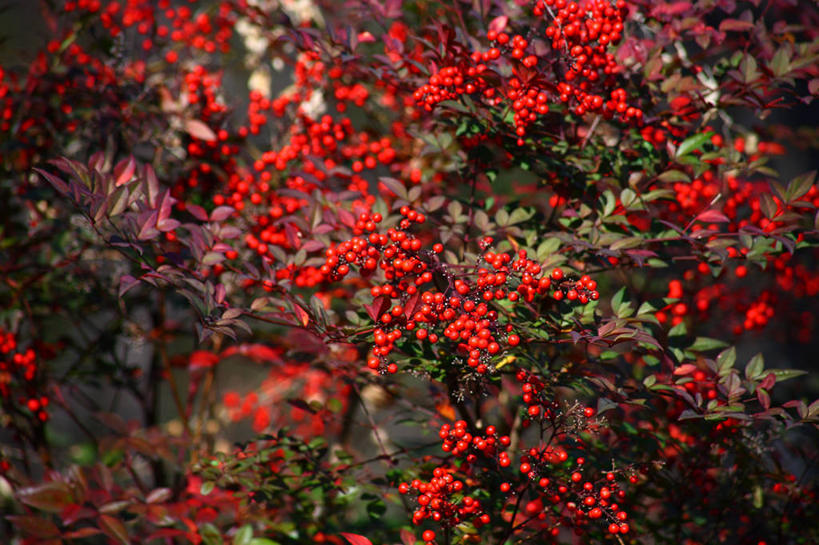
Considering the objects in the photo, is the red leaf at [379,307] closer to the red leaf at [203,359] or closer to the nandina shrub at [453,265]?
the nandina shrub at [453,265]

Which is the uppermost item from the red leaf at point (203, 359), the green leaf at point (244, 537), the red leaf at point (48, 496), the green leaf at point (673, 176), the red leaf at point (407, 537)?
the green leaf at point (673, 176)

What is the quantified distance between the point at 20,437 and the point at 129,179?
1335mm

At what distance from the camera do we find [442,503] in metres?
1.34

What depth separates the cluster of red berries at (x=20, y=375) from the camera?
7.04 ft

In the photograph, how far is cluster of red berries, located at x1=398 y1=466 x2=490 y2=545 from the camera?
131 cm

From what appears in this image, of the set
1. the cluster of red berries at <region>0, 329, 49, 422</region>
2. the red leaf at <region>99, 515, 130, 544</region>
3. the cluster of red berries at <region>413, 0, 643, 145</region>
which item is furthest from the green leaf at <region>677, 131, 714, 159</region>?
the cluster of red berries at <region>0, 329, 49, 422</region>

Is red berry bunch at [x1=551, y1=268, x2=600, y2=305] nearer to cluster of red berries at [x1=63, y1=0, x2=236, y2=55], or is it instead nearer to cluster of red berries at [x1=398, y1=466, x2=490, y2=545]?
cluster of red berries at [x1=398, y1=466, x2=490, y2=545]

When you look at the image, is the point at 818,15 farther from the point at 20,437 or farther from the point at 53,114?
the point at 20,437

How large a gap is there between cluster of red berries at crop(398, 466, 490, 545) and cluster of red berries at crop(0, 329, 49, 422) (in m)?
1.53

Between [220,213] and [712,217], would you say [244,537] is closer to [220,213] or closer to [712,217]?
[220,213]

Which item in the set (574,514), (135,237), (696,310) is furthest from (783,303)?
(135,237)

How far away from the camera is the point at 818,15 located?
6.89 ft

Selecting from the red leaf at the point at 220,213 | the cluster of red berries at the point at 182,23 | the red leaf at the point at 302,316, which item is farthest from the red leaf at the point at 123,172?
the cluster of red berries at the point at 182,23

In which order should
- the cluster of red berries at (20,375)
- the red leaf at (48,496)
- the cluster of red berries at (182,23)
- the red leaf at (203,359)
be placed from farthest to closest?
the cluster of red berries at (182,23) → the red leaf at (203,359) → the cluster of red berries at (20,375) → the red leaf at (48,496)
